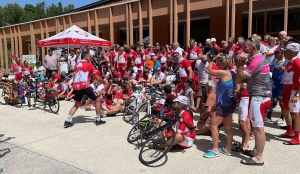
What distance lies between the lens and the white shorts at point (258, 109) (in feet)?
13.2

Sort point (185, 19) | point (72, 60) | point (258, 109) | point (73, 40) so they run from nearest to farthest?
point (258, 109) → point (73, 40) → point (72, 60) → point (185, 19)

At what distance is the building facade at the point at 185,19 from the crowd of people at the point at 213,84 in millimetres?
2462

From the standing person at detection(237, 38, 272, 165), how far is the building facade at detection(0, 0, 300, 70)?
6111mm

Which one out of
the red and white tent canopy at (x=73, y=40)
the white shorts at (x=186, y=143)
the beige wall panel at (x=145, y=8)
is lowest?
the white shorts at (x=186, y=143)

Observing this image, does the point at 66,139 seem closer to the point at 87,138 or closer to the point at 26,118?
the point at 87,138

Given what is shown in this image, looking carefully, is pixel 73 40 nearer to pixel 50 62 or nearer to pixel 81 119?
pixel 50 62

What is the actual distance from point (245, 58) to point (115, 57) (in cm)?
797

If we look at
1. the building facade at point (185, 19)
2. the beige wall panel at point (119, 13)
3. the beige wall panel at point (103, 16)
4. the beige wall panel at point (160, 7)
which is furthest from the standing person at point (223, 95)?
the beige wall panel at point (103, 16)

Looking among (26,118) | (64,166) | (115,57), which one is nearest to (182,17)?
(115,57)

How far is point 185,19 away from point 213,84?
8853 millimetres

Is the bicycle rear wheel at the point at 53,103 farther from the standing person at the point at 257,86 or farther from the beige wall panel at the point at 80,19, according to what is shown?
the beige wall panel at the point at 80,19

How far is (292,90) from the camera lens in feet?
16.3

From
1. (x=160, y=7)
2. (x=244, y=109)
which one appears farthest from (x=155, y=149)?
(x=160, y=7)

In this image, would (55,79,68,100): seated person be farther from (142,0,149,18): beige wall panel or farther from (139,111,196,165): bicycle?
(139,111,196,165): bicycle
